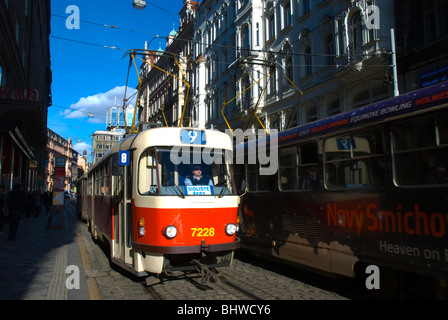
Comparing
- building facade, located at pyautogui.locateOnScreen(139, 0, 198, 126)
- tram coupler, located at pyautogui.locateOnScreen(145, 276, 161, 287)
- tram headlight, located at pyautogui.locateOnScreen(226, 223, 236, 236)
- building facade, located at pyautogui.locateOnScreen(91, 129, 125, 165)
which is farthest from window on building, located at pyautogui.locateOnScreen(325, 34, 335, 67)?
building facade, located at pyautogui.locateOnScreen(139, 0, 198, 126)

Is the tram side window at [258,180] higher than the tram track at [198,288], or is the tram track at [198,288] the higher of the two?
the tram side window at [258,180]

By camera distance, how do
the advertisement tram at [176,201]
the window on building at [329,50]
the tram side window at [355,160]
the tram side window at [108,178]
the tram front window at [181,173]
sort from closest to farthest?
the tram side window at [355,160], the advertisement tram at [176,201], the tram front window at [181,173], the tram side window at [108,178], the window on building at [329,50]

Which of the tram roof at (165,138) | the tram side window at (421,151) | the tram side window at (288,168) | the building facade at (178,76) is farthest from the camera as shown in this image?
the building facade at (178,76)

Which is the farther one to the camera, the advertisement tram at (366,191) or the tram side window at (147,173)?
the tram side window at (147,173)

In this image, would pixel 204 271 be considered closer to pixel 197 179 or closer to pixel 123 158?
pixel 197 179

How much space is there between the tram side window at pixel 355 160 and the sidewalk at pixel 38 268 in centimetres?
446

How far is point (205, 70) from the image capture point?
3559 centimetres

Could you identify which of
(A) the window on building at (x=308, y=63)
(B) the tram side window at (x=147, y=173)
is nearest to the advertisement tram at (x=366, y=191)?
(B) the tram side window at (x=147, y=173)

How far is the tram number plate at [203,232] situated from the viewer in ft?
20.3

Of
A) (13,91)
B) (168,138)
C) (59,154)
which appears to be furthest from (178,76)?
(59,154)

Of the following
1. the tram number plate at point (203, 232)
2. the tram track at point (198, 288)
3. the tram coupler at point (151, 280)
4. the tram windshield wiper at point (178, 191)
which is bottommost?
the tram track at point (198, 288)

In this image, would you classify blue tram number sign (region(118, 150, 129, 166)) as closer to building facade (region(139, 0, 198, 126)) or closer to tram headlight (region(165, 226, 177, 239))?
tram headlight (region(165, 226, 177, 239))

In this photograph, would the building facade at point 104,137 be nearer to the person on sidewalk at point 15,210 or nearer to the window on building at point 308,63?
the person on sidewalk at point 15,210
